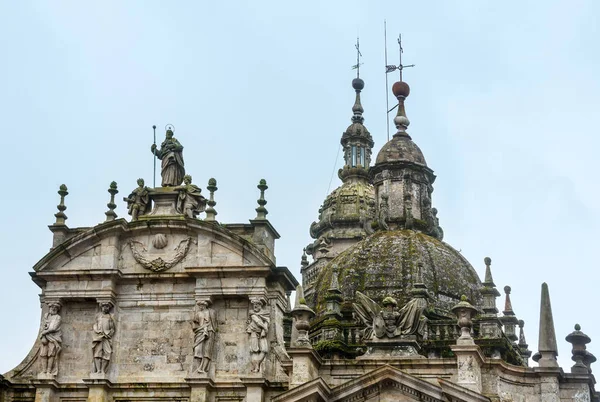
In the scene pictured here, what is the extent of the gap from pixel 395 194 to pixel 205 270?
8693 mm

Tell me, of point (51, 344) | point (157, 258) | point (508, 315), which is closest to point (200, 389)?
point (157, 258)

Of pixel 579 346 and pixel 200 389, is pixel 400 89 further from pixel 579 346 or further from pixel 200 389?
pixel 200 389

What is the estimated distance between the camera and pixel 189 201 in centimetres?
4016

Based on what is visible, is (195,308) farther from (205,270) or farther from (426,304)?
(426,304)

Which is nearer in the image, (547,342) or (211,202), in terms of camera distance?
(547,342)

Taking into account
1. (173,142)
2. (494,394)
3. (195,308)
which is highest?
(173,142)

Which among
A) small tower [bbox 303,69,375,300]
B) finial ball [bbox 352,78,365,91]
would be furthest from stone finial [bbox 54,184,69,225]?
finial ball [bbox 352,78,365,91]

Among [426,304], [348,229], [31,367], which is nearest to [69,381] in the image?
[31,367]

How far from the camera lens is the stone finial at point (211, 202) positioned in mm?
39562

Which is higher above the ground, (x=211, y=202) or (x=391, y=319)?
(x=211, y=202)

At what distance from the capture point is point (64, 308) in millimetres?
39375

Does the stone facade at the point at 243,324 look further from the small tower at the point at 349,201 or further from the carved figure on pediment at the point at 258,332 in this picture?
the small tower at the point at 349,201

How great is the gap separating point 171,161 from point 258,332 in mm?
6042

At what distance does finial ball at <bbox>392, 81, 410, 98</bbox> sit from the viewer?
4878 cm
